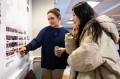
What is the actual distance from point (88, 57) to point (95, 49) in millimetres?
85

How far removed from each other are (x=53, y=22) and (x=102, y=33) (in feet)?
3.78

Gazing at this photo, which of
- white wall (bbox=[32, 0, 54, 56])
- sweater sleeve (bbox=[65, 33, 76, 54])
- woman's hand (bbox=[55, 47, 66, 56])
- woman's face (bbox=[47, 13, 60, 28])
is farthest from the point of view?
white wall (bbox=[32, 0, 54, 56])

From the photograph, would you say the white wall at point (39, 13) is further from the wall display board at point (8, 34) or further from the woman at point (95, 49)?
the woman at point (95, 49)

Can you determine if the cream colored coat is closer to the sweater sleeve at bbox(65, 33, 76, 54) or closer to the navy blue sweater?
the sweater sleeve at bbox(65, 33, 76, 54)

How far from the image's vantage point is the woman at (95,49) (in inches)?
58.4

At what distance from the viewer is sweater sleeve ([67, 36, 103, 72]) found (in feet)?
4.83

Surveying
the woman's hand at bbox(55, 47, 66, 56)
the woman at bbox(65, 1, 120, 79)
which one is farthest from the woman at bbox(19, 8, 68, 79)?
the woman at bbox(65, 1, 120, 79)

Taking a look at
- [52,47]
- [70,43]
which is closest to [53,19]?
[52,47]

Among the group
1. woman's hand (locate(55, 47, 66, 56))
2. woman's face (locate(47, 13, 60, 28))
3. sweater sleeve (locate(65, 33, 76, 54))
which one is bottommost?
woman's hand (locate(55, 47, 66, 56))

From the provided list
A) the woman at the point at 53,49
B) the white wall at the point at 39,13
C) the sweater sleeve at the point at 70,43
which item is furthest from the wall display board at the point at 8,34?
the white wall at the point at 39,13

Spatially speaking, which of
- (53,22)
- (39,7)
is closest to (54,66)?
(53,22)

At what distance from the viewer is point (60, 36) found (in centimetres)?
265

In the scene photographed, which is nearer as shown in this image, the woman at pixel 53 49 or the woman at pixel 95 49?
the woman at pixel 95 49

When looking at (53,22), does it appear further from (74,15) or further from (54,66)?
(74,15)
